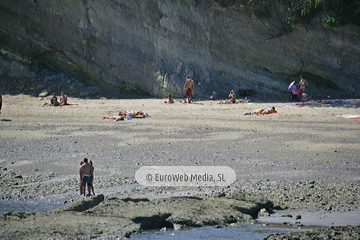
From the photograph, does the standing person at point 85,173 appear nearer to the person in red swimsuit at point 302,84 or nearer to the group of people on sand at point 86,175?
the group of people on sand at point 86,175

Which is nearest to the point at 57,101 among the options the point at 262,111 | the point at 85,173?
the point at 262,111

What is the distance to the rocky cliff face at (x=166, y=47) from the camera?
23.9 meters

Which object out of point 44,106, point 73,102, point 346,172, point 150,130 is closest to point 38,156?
point 150,130

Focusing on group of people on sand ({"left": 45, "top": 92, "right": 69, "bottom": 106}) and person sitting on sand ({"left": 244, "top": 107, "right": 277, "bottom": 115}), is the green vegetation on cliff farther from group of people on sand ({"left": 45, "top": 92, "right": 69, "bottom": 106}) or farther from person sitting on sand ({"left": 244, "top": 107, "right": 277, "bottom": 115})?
group of people on sand ({"left": 45, "top": 92, "right": 69, "bottom": 106})

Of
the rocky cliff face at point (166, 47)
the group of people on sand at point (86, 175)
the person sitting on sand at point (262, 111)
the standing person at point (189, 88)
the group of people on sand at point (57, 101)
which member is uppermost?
the rocky cliff face at point (166, 47)

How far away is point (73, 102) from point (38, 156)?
12155 mm

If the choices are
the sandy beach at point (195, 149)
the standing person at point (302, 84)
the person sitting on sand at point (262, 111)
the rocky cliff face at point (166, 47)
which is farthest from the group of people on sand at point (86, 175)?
the rocky cliff face at point (166, 47)

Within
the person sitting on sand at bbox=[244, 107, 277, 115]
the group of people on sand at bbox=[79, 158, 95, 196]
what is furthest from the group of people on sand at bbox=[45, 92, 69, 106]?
the group of people on sand at bbox=[79, 158, 95, 196]

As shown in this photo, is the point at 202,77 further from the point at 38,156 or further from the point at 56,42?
the point at 38,156

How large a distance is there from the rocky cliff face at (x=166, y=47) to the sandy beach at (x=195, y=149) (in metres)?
3.68

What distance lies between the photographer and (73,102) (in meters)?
24.2

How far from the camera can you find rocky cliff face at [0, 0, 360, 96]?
2389cm

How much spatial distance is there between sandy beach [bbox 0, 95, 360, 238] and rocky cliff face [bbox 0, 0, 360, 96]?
3.68m

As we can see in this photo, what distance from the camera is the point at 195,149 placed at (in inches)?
501
